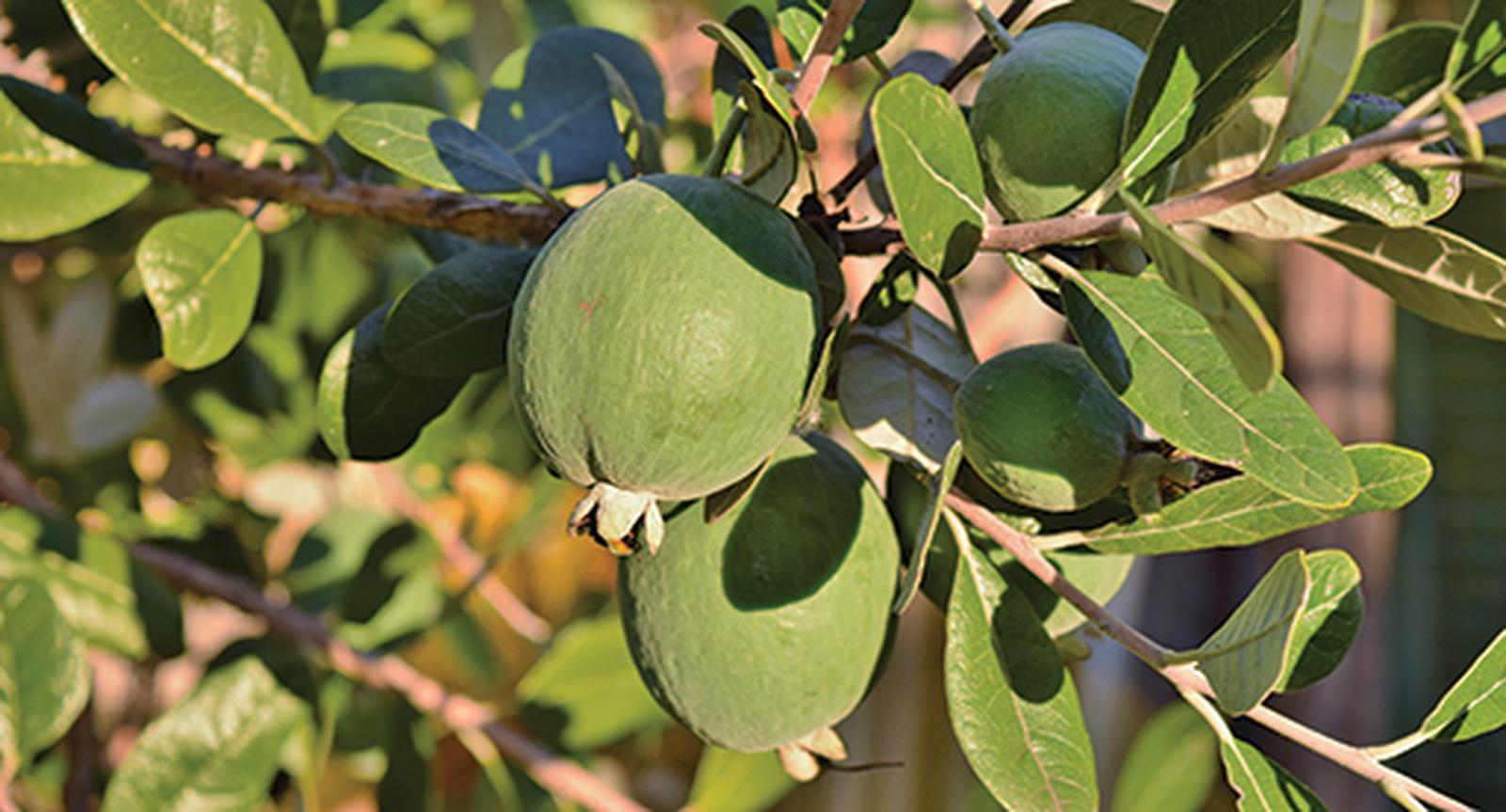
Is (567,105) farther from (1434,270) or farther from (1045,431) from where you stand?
(1434,270)

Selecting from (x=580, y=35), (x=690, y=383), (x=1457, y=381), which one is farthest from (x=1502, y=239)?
(x=690, y=383)

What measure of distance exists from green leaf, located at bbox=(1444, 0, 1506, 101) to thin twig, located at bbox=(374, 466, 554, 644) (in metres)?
1.13

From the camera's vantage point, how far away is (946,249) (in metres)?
0.50

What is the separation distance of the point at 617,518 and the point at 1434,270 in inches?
13.6

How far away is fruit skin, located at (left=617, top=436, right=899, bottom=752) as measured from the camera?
0.60m

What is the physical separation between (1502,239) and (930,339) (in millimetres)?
3289

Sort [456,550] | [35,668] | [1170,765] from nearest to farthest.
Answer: [35,668] → [1170,765] → [456,550]

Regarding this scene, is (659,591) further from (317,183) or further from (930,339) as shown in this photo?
(317,183)

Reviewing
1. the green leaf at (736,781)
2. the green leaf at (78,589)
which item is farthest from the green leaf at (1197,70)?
the green leaf at (78,589)

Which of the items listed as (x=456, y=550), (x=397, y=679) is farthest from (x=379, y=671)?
(x=456, y=550)

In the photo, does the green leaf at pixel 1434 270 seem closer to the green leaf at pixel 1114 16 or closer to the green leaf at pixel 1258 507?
A: the green leaf at pixel 1258 507

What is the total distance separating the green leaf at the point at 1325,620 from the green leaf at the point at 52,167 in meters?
0.76

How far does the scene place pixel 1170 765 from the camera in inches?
43.0

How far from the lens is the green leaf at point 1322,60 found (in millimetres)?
412
